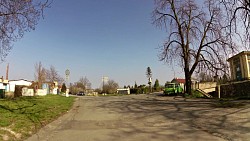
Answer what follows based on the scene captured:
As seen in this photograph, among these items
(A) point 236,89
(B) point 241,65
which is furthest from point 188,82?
(B) point 241,65

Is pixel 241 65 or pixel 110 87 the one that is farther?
pixel 110 87

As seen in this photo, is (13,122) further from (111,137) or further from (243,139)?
(243,139)

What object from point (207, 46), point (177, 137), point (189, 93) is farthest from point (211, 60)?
point (177, 137)

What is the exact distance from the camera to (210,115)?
11.0 metres

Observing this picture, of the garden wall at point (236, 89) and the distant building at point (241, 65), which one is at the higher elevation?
the distant building at point (241, 65)

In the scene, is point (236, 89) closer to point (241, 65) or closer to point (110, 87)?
point (241, 65)

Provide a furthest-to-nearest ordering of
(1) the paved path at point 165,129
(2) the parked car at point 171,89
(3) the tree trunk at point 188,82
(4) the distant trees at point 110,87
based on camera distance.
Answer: (4) the distant trees at point 110,87
(2) the parked car at point 171,89
(3) the tree trunk at point 188,82
(1) the paved path at point 165,129

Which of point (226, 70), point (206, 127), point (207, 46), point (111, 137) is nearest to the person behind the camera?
point (111, 137)

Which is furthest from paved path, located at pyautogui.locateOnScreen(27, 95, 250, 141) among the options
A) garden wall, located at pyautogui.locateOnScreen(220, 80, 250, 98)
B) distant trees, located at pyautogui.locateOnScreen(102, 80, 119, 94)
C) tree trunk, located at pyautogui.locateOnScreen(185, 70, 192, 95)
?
distant trees, located at pyautogui.locateOnScreen(102, 80, 119, 94)

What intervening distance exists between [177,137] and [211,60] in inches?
797

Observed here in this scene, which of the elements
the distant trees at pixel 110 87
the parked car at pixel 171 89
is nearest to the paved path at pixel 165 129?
the parked car at pixel 171 89

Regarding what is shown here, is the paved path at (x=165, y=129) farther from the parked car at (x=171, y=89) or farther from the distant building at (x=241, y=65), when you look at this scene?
the distant building at (x=241, y=65)

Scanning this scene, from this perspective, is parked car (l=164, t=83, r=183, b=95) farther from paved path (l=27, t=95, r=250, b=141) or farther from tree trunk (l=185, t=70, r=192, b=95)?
paved path (l=27, t=95, r=250, b=141)

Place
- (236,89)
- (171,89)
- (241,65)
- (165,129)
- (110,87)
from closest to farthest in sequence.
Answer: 1. (165,129)
2. (236,89)
3. (171,89)
4. (241,65)
5. (110,87)
